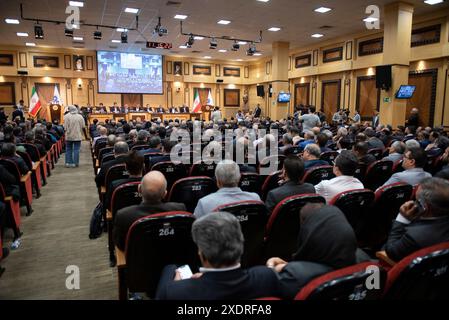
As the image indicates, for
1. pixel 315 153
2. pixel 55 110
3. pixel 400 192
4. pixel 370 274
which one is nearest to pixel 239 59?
pixel 55 110

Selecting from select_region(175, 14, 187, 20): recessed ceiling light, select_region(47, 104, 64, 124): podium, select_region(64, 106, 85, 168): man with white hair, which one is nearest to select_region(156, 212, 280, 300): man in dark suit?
select_region(64, 106, 85, 168): man with white hair

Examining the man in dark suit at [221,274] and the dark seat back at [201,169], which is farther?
the dark seat back at [201,169]

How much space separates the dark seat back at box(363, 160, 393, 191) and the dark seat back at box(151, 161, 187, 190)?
2348 mm

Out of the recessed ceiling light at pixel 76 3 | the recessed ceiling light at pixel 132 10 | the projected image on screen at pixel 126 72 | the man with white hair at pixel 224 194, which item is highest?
the recessed ceiling light at pixel 132 10

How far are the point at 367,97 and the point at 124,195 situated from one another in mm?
13486

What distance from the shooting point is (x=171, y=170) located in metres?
4.36

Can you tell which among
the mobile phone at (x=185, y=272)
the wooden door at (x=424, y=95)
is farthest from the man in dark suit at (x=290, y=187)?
the wooden door at (x=424, y=95)

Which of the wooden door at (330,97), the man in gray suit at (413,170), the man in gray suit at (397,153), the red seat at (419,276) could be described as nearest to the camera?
the red seat at (419,276)

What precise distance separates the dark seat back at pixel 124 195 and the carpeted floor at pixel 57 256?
667 millimetres

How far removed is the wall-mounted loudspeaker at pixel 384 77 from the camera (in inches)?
404

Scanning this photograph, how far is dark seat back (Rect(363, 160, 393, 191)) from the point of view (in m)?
4.25

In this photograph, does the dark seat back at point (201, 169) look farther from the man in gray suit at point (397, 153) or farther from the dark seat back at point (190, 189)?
the man in gray suit at point (397, 153)

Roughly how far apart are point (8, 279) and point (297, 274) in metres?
2.78

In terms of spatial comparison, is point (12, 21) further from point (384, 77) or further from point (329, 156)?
point (384, 77)
